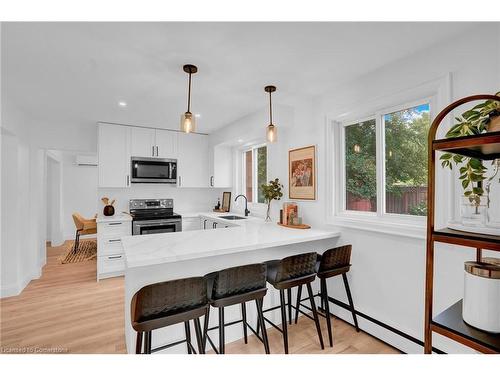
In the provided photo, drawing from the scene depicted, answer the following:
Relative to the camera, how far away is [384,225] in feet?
7.13

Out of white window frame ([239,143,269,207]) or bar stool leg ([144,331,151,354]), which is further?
white window frame ([239,143,269,207])

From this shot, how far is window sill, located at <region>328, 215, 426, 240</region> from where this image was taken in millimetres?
1928

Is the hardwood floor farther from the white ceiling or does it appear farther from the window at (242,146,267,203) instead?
the white ceiling

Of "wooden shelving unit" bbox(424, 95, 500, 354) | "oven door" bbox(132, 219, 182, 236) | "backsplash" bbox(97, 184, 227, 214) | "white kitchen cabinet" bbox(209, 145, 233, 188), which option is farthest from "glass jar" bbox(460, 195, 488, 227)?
"backsplash" bbox(97, 184, 227, 214)

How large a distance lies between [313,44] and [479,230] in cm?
152

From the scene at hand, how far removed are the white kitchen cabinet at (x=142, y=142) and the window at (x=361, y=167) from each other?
329 cm

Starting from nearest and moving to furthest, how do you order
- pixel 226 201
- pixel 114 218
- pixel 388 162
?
pixel 388 162 → pixel 114 218 → pixel 226 201

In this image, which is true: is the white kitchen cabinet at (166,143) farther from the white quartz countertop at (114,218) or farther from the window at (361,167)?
the window at (361,167)

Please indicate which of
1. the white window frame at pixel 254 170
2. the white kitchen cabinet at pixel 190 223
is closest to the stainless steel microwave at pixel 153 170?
the white kitchen cabinet at pixel 190 223

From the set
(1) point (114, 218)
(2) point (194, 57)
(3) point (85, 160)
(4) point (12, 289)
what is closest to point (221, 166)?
(1) point (114, 218)

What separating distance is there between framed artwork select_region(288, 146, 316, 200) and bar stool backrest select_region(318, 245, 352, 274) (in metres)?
0.74

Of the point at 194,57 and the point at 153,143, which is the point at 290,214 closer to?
the point at 194,57

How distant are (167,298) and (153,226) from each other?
2.88 metres
